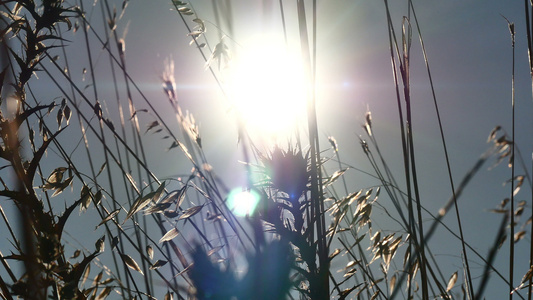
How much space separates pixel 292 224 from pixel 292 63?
1.39 ft

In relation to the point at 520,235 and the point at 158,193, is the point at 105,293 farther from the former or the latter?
the point at 520,235

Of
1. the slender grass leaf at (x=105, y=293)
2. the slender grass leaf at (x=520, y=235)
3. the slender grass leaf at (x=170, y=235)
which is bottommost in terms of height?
the slender grass leaf at (x=105, y=293)

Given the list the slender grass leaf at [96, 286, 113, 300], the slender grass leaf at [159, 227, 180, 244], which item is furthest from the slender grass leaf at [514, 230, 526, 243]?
the slender grass leaf at [96, 286, 113, 300]

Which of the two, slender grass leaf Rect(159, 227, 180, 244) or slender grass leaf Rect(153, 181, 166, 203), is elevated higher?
slender grass leaf Rect(153, 181, 166, 203)

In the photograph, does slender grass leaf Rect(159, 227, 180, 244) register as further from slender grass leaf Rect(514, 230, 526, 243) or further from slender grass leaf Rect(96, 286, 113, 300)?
slender grass leaf Rect(514, 230, 526, 243)

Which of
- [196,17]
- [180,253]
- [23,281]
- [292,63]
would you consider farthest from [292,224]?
[196,17]

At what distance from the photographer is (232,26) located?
102cm

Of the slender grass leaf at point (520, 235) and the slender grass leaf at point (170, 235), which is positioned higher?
the slender grass leaf at point (520, 235)

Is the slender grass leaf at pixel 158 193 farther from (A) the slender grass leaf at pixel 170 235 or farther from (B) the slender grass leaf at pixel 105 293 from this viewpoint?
(B) the slender grass leaf at pixel 105 293

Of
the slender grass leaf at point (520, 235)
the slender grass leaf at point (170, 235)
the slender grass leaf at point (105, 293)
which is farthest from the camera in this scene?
the slender grass leaf at point (520, 235)

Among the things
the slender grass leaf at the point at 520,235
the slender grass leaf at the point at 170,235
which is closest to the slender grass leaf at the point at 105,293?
the slender grass leaf at the point at 170,235

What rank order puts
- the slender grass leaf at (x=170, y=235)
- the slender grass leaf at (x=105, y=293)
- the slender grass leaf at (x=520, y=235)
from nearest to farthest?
1. the slender grass leaf at (x=170, y=235)
2. the slender grass leaf at (x=105, y=293)
3. the slender grass leaf at (x=520, y=235)

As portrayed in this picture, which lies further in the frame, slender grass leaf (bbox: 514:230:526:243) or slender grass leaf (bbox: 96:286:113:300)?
slender grass leaf (bbox: 514:230:526:243)

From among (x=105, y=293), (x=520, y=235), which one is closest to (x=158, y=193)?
(x=105, y=293)
